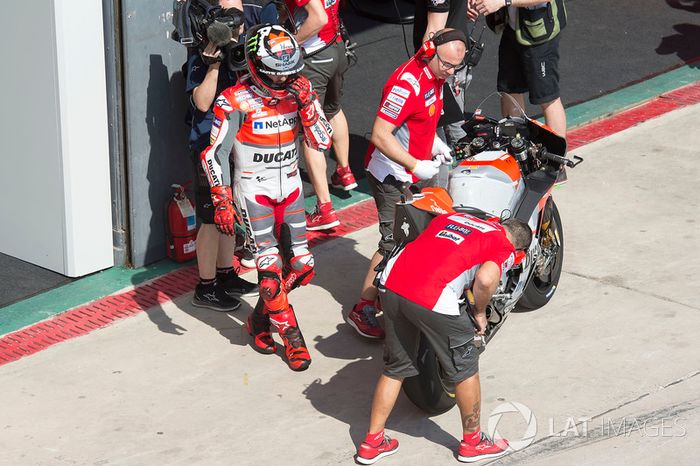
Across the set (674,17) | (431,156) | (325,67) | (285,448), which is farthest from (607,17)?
(285,448)

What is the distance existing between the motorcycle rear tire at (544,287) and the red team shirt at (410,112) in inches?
40.8

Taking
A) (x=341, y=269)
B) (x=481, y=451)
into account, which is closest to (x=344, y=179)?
(x=341, y=269)

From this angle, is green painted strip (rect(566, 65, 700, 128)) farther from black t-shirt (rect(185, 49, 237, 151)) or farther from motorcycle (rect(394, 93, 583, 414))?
black t-shirt (rect(185, 49, 237, 151))

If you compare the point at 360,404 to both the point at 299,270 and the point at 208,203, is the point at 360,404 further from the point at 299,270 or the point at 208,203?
the point at 208,203

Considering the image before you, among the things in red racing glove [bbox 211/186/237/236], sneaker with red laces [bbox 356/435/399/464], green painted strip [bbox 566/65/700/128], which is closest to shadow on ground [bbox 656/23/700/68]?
green painted strip [bbox 566/65/700/128]

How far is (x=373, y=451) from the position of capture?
19.3ft

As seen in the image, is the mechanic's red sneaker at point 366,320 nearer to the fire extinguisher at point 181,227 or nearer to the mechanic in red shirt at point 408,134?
the mechanic in red shirt at point 408,134

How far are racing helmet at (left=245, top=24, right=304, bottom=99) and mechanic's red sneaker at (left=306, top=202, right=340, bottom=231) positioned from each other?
7.15 ft

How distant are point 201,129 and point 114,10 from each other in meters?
1.01

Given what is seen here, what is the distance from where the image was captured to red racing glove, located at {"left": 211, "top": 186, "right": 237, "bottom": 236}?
21.1 feet

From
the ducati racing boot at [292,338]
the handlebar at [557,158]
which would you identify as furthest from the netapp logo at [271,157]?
the handlebar at [557,158]

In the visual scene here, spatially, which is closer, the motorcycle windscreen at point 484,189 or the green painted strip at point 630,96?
the motorcycle windscreen at point 484,189

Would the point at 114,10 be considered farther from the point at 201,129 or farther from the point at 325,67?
the point at 325,67

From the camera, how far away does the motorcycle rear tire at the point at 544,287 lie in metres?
7.42
